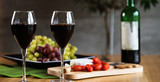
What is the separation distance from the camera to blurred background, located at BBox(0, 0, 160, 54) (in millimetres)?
5230

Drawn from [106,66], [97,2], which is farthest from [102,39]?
[106,66]

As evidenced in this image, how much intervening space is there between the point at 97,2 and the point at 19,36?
11.4 ft

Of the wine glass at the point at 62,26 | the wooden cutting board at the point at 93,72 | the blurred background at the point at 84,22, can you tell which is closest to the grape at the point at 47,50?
the wooden cutting board at the point at 93,72

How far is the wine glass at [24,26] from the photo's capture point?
3.68ft

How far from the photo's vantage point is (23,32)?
3.76ft

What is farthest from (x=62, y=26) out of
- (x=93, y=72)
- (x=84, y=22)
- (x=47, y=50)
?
(x=84, y=22)

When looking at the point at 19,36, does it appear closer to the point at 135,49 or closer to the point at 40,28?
the point at 135,49

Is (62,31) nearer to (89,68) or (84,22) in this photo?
(89,68)

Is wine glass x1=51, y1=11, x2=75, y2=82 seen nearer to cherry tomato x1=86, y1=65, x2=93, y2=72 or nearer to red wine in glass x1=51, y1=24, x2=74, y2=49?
red wine in glass x1=51, y1=24, x2=74, y2=49

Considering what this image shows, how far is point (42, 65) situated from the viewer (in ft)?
4.80

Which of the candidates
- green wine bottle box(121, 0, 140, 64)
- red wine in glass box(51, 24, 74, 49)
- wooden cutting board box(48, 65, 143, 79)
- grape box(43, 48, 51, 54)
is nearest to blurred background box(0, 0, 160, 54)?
green wine bottle box(121, 0, 140, 64)

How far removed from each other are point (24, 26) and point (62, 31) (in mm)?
154

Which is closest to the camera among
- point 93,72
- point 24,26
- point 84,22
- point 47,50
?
point 24,26

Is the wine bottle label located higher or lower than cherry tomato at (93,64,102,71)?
higher
